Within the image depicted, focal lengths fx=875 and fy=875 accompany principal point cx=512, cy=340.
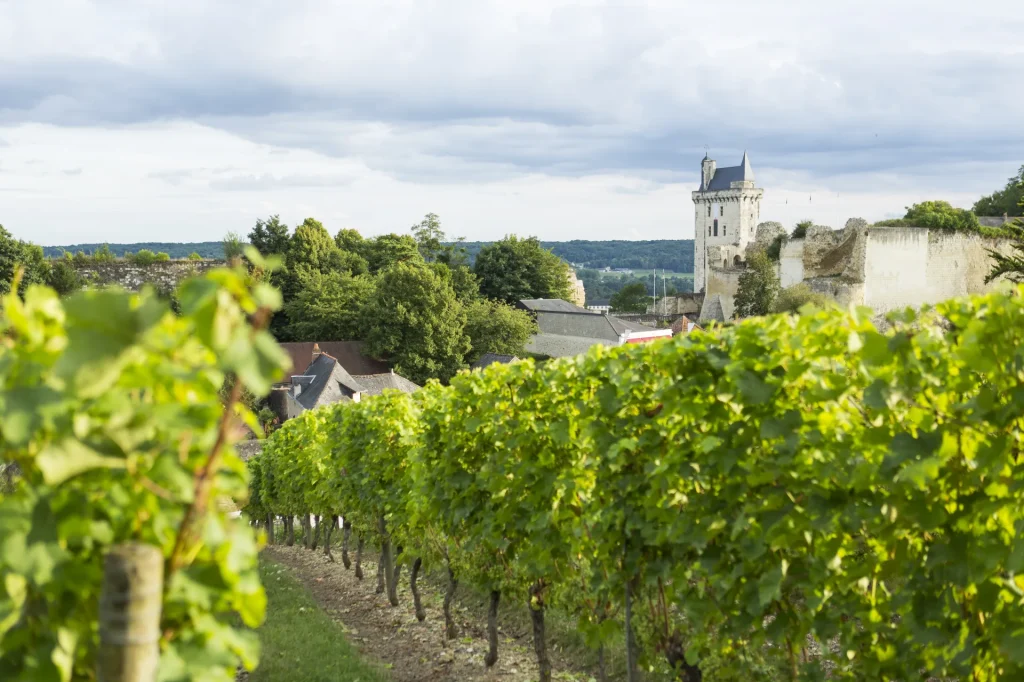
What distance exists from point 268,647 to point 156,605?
29.0 feet

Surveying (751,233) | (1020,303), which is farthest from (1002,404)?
(751,233)

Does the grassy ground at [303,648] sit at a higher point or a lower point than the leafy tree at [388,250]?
lower

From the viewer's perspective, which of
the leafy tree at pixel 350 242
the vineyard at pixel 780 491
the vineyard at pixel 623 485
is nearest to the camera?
the vineyard at pixel 623 485

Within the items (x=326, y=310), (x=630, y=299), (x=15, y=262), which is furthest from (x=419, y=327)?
(x=630, y=299)

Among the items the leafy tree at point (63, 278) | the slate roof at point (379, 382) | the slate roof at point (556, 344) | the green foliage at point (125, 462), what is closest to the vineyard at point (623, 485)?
the green foliage at point (125, 462)

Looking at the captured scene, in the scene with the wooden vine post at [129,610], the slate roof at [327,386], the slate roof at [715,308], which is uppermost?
the wooden vine post at [129,610]

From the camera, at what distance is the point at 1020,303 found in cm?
331

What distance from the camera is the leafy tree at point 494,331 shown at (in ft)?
184

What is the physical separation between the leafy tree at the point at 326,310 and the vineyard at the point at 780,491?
172 feet

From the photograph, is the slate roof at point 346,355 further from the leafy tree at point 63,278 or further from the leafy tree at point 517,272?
the leafy tree at point 517,272

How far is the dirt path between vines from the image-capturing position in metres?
9.42

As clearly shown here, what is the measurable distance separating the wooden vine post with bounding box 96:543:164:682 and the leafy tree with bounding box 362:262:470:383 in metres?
49.8

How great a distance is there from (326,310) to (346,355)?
513cm

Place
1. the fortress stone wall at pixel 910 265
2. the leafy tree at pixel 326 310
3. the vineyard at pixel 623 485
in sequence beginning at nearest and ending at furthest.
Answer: the vineyard at pixel 623 485
the fortress stone wall at pixel 910 265
the leafy tree at pixel 326 310
